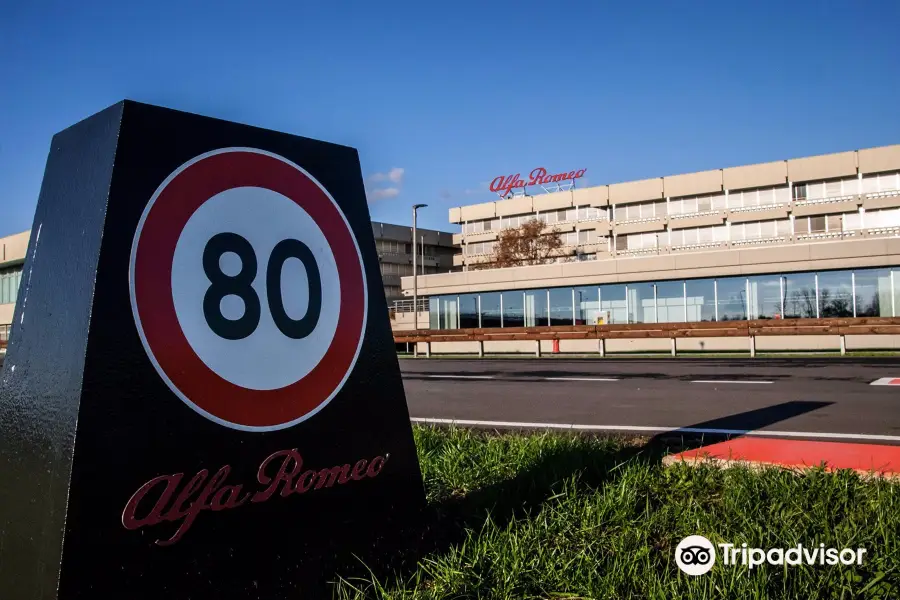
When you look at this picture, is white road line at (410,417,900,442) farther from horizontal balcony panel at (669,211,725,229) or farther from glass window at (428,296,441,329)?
horizontal balcony panel at (669,211,725,229)

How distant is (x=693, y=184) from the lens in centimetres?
6350

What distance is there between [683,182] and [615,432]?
6188 centimetres

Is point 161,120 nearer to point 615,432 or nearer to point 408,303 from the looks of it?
point 615,432

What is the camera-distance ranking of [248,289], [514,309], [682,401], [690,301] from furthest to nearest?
[514,309] → [690,301] → [682,401] → [248,289]

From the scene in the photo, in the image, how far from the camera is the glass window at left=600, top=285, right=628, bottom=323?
34.0 metres

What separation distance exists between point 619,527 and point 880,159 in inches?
2484

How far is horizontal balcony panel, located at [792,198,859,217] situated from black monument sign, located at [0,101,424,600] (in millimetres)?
64322

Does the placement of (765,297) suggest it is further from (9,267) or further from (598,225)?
(9,267)

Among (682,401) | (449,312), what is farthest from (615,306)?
(682,401)

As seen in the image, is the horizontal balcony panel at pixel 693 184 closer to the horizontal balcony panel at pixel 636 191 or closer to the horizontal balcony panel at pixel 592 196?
the horizontal balcony panel at pixel 636 191

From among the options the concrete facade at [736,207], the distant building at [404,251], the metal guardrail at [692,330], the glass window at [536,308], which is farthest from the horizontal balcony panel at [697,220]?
the metal guardrail at [692,330]

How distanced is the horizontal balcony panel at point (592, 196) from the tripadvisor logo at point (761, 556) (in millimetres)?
68929

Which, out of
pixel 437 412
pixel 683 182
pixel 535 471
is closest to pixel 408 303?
pixel 683 182

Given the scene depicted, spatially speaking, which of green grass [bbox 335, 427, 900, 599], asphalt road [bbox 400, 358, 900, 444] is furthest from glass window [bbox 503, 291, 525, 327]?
green grass [bbox 335, 427, 900, 599]
